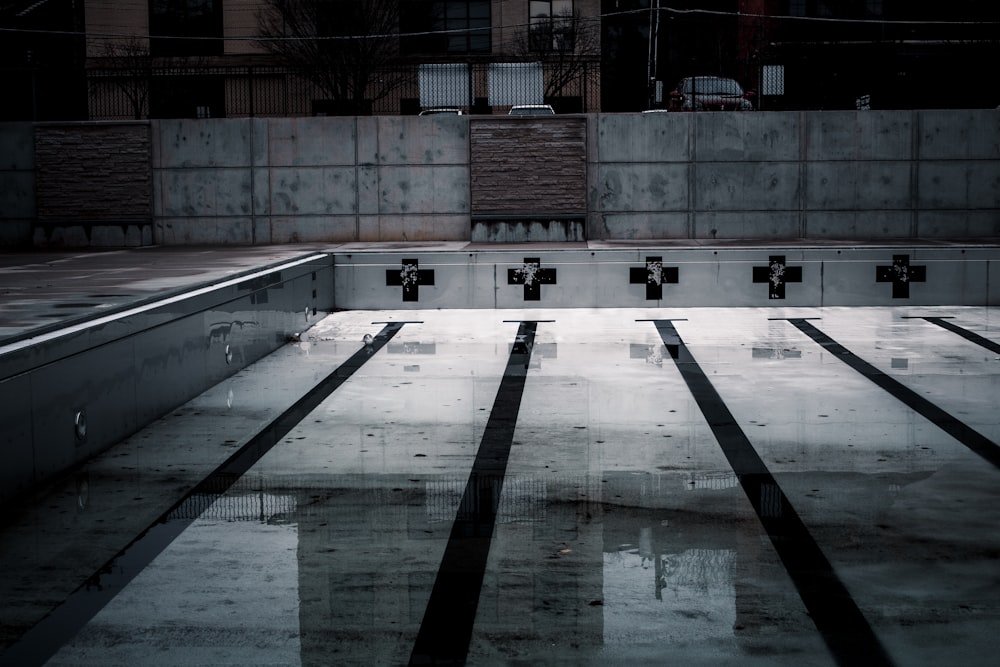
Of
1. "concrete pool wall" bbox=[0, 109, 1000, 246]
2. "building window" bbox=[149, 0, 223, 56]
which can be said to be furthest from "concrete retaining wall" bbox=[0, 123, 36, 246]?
"building window" bbox=[149, 0, 223, 56]

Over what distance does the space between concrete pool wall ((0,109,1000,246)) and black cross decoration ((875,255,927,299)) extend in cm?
350

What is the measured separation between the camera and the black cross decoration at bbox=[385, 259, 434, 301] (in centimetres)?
1728

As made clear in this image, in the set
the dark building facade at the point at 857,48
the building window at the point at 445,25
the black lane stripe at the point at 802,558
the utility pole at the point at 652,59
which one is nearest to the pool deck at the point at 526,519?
the black lane stripe at the point at 802,558

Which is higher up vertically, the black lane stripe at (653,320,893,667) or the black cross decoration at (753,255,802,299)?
the black cross decoration at (753,255,802,299)

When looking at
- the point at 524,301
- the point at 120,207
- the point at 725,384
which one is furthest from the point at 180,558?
the point at 120,207

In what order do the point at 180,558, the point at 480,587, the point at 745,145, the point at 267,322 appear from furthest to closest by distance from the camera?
the point at 745,145
the point at 267,322
the point at 180,558
the point at 480,587

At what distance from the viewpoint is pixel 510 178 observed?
2070 cm

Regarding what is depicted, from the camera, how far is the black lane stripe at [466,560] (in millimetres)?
4598

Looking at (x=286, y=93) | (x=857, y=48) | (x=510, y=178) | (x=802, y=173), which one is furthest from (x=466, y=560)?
(x=857, y=48)

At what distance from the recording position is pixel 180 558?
18.7 feet

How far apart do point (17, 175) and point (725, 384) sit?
15039 millimetres

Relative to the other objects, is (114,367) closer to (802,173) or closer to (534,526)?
(534,526)

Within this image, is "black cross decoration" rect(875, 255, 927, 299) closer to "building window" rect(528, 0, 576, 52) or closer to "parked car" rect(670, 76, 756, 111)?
"parked car" rect(670, 76, 756, 111)

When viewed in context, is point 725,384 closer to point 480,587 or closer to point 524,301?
point 480,587
